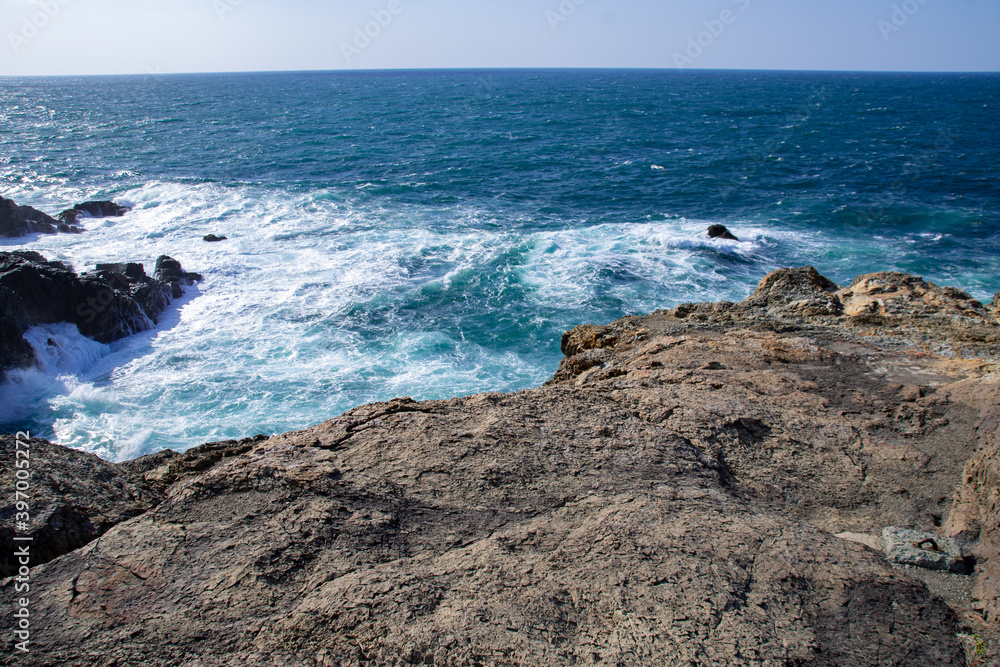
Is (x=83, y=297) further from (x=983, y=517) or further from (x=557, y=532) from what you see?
(x=983, y=517)

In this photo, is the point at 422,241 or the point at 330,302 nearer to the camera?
the point at 330,302

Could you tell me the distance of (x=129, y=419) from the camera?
46.8 ft

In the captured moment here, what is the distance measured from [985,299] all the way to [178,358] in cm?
2597

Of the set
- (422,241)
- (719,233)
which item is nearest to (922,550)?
(719,233)

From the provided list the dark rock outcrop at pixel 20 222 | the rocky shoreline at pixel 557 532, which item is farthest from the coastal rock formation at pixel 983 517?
the dark rock outcrop at pixel 20 222

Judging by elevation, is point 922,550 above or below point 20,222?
above

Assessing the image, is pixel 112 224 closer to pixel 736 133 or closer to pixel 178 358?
pixel 178 358

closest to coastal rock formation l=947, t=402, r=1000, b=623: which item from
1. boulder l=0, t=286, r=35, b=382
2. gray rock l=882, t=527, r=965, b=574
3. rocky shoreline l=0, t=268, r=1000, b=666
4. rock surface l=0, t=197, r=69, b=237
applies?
rocky shoreline l=0, t=268, r=1000, b=666

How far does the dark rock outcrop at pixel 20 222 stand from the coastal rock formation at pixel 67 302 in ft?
34.0

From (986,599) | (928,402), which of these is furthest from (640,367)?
(986,599)

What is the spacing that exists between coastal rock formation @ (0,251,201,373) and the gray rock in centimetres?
1940

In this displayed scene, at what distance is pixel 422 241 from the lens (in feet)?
85.3

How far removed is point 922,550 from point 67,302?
21831 mm

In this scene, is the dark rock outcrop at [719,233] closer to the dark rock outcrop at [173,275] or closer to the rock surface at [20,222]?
the dark rock outcrop at [173,275]
